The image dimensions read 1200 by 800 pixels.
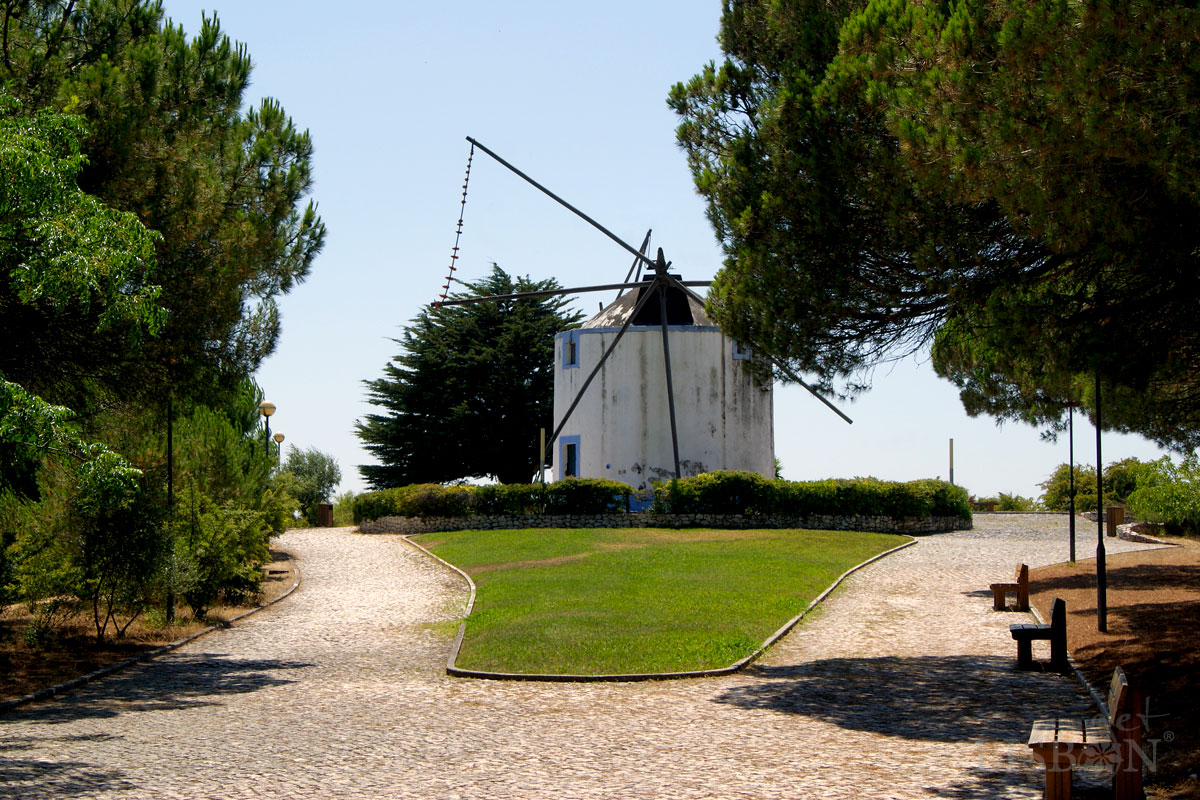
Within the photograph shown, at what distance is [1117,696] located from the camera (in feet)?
24.7

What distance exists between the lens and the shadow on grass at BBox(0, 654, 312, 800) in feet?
26.6

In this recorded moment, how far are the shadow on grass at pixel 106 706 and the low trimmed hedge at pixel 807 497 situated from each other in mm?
19100

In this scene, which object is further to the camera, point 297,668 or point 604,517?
point 604,517

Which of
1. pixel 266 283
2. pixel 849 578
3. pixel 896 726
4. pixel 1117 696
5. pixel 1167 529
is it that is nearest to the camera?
pixel 1117 696

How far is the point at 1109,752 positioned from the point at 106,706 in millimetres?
10020

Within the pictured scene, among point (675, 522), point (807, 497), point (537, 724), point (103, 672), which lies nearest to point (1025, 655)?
point (537, 724)

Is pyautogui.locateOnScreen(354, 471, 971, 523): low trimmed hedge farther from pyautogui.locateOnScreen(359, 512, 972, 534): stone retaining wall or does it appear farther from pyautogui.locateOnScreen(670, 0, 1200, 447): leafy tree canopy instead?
pyautogui.locateOnScreen(670, 0, 1200, 447): leafy tree canopy

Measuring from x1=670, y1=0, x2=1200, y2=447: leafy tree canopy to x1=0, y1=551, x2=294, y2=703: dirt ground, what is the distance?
9.64 m

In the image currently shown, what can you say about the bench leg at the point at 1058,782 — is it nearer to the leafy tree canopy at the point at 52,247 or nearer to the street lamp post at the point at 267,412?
the leafy tree canopy at the point at 52,247

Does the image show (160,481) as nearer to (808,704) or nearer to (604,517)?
(808,704)

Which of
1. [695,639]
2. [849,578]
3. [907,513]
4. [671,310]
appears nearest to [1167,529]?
[907,513]

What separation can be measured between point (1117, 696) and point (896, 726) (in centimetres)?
297

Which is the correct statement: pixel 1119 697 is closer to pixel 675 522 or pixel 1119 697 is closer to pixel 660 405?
pixel 675 522

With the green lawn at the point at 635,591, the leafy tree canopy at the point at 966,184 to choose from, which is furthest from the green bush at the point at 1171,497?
the leafy tree canopy at the point at 966,184
